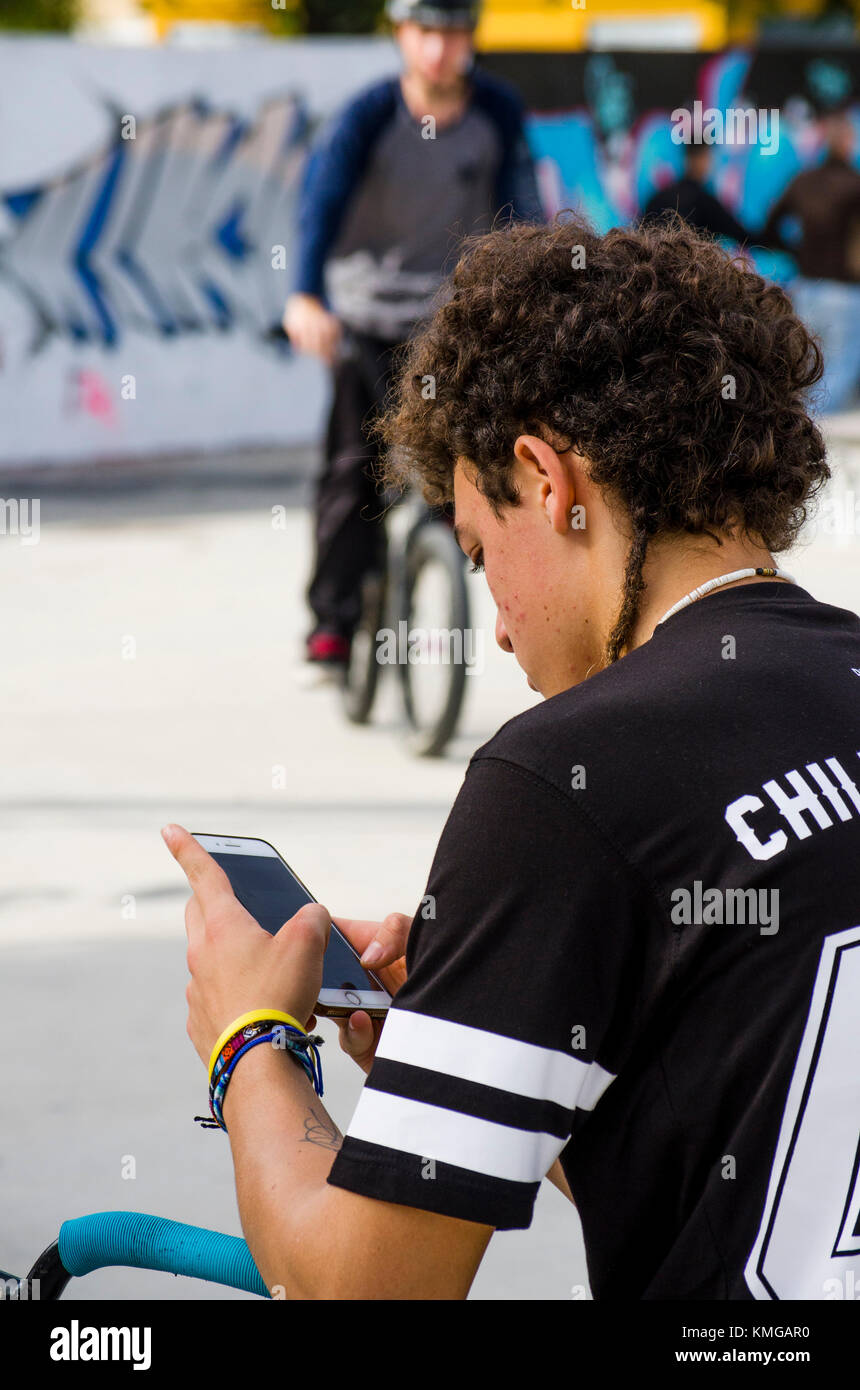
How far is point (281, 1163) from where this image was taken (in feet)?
4.45

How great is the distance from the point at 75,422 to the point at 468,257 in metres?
11.5

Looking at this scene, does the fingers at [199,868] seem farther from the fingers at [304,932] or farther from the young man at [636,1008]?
the young man at [636,1008]

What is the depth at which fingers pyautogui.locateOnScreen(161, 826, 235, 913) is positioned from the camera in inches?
63.8

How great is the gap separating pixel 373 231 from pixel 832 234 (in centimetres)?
1100

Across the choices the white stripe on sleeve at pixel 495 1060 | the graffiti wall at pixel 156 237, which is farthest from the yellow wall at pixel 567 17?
the white stripe on sleeve at pixel 495 1060

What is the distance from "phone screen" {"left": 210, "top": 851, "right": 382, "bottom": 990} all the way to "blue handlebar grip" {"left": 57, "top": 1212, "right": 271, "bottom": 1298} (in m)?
0.26

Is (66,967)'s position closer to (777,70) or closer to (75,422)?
(75,422)

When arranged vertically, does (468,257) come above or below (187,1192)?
above

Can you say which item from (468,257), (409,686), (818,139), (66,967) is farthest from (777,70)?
(468,257)

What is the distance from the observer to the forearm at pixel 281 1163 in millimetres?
1302

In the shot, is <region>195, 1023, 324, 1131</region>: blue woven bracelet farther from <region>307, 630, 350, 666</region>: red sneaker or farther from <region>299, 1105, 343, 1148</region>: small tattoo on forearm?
<region>307, 630, 350, 666</region>: red sneaker

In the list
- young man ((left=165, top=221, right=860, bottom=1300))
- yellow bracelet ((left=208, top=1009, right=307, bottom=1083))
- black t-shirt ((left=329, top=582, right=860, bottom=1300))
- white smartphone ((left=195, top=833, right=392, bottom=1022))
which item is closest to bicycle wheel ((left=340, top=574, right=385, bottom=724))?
white smartphone ((left=195, top=833, right=392, bottom=1022))
